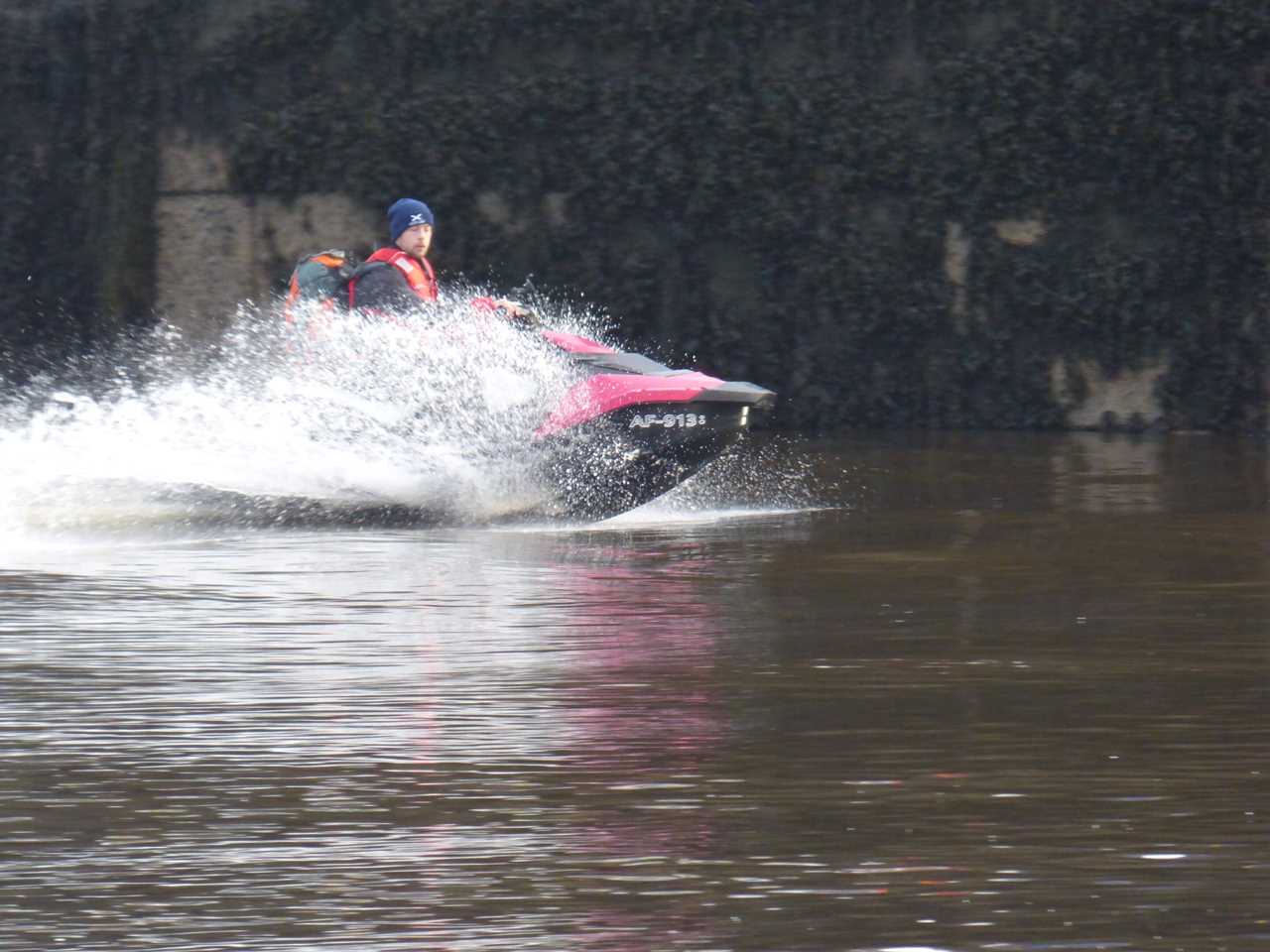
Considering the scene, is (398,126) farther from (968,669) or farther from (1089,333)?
(968,669)

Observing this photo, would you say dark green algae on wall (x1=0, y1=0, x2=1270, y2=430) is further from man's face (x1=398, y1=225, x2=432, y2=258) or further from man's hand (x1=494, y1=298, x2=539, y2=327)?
man's hand (x1=494, y1=298, x2=539, y2=327)

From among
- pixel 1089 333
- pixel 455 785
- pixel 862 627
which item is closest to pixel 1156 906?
pixel 455 785

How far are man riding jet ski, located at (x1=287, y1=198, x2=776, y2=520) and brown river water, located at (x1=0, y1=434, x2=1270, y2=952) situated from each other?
1349 mm

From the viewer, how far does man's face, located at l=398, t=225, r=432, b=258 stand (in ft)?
37.5

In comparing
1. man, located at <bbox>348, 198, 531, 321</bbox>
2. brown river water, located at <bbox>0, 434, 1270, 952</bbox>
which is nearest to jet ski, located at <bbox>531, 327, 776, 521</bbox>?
man, located at <bbox>348, 198, 531, 321</bbox>

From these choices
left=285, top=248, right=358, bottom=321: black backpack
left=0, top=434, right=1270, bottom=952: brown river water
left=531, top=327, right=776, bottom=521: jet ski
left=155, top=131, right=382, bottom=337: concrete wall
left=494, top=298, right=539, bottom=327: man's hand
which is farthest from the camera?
left=155, top=131, right=382, bottom=337: concrete wall

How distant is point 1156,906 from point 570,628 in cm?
325

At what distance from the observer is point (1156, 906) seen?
159 inches

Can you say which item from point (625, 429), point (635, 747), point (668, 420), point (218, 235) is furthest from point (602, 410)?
point (218, 235)

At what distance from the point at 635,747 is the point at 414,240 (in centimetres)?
639

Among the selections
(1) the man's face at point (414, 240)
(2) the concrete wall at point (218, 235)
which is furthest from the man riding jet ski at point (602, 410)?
(2) the concrete wall at point (218, 235)

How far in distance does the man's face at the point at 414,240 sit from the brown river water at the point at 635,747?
237 centimetres

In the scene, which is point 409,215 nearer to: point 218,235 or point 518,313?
point 518,313

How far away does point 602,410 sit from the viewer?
1068 centimetres
